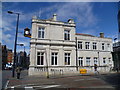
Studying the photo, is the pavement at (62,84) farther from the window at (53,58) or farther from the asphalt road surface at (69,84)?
the window at (53,58)

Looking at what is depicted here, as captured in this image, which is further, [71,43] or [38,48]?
[71,43]

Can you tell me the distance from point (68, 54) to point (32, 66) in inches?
312

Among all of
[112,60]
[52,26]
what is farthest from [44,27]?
[112,60]

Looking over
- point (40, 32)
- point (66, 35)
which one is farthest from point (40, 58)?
point (66, 35)

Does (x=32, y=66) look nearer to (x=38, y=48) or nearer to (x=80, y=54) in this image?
(x=38, y=48)

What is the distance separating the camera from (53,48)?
2681 cm

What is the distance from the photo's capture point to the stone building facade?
996 inches

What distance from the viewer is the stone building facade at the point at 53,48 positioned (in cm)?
2530

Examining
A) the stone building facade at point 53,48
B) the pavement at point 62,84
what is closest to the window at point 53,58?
the stone building facade at point 53,48

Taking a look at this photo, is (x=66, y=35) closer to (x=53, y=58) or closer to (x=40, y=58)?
(x=53, y=58)

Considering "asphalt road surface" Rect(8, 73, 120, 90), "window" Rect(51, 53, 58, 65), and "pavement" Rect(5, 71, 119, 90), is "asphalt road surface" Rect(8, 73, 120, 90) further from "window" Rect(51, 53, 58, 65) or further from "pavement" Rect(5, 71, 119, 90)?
"window" Rect(51, 53, 58, 65)

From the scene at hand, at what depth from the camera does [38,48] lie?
25.6m

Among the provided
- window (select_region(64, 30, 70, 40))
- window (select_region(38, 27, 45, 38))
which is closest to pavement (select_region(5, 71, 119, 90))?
window (select_region(38, 27, 45, 38))

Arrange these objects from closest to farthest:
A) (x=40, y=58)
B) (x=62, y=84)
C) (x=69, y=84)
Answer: (x=69, y=84) → (x=62, y=84) → (x=40, y=58)
